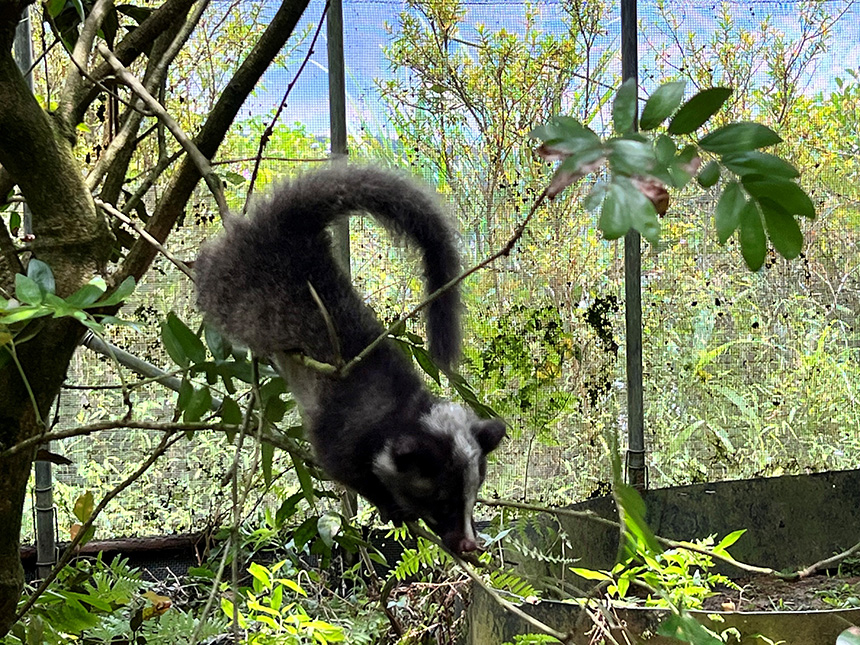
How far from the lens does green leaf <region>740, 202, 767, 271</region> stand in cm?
52

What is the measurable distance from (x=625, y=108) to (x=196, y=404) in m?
0.81

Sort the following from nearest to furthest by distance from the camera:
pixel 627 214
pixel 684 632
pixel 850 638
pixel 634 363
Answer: pixel 627 214
pixel 850 638
pixel 684 632
pixel 634 363

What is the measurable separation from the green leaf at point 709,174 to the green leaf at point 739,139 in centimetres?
2

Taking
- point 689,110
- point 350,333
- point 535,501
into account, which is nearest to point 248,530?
point 535,501

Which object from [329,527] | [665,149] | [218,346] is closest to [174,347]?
[218,346]

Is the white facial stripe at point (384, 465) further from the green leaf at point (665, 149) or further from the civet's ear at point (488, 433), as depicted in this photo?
the green leaf at point (665, 149)

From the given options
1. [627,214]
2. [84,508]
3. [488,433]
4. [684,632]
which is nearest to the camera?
[627,214]

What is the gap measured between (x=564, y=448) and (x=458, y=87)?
4.01 feet

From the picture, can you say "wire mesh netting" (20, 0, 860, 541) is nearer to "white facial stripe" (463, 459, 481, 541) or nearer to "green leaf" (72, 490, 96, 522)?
"white facial stripe" (463, 459, 481, 541)

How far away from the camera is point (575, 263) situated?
2.69 meters

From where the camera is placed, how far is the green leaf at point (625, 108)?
0.51 m

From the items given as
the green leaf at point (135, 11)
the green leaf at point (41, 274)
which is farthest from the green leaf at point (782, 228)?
the green leaf at point (135, 11)

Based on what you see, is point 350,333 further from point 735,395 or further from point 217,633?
point 735,395

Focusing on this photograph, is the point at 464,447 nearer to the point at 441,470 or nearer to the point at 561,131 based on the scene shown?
the point at 441,470
